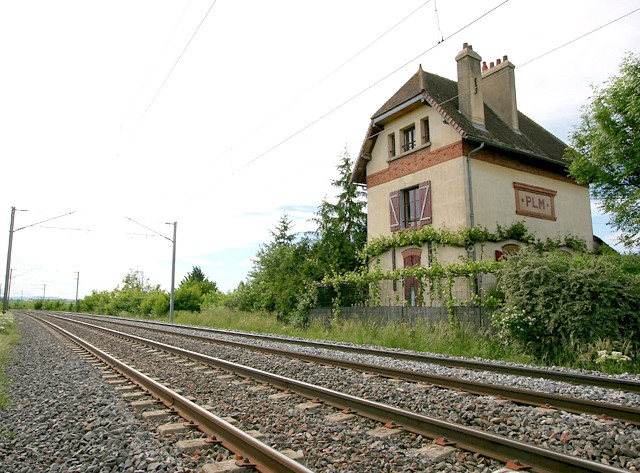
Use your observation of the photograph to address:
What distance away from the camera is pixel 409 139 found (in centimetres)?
2122

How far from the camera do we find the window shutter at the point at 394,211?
20.8 m

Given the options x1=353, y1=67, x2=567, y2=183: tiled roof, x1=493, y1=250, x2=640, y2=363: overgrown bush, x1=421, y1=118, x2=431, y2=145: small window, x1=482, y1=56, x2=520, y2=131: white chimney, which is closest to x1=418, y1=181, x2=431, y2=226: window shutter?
x1=421, y1=118, x2=431, y2=145: small window

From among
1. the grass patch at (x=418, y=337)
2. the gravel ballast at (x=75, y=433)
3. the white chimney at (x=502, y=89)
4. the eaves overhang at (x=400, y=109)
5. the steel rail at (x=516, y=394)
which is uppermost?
the white chimney at (x=502, y=89)

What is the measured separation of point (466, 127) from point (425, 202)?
330 cm

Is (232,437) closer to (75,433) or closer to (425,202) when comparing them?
(75,433)

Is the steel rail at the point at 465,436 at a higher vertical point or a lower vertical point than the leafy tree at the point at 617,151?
lower

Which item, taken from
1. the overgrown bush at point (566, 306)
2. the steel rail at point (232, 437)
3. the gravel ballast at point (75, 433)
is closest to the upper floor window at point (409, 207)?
the overgrown bush at point (566, 306)

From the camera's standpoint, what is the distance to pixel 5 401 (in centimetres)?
688

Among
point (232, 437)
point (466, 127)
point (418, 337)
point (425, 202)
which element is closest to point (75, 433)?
point (232, 437)

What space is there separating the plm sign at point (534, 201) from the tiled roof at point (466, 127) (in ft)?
4.44

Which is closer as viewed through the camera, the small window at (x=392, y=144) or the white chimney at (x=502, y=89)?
the small window at (x=392, y=144)

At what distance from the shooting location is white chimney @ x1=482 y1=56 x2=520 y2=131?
22188mm

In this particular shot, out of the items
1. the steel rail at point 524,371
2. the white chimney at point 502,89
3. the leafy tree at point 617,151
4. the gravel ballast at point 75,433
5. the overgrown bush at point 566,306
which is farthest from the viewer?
the white chimney at point 502,89

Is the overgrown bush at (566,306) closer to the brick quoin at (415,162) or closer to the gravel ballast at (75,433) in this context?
the gravel ballast at (75,433)
